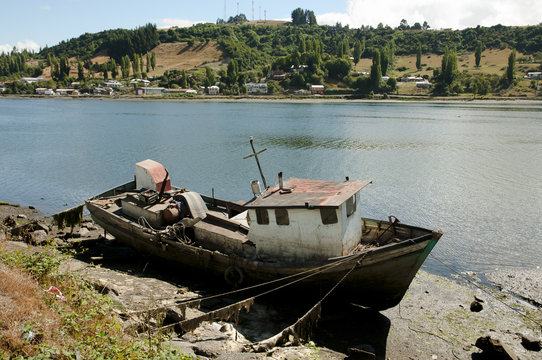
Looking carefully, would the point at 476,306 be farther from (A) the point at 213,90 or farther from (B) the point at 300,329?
(A) the point at 213,90

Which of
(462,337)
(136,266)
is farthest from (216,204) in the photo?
(462,337)

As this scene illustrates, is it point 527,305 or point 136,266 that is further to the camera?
point 136,266

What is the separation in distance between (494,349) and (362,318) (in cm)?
439

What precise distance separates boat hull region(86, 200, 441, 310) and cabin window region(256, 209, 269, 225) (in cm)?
150

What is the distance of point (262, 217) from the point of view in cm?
1600

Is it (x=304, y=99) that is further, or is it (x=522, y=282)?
(x=304, y=99)

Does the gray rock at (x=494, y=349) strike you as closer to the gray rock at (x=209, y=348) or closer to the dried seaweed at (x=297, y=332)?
the dried seaweed at (x=297, y=332)

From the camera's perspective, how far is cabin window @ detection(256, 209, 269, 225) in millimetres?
15891

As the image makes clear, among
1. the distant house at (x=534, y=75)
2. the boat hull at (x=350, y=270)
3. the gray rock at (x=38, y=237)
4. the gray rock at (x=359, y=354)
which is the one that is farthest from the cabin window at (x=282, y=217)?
the distant house at (x=534, y=75)

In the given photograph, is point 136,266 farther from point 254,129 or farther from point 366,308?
point 254,129

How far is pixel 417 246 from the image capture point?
45.6 feet

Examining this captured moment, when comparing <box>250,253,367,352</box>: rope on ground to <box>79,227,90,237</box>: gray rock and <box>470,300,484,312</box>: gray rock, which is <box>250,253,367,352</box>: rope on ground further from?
<box>79,227,90,237</box>: gray rock

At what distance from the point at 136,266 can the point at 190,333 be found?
27.9 ft

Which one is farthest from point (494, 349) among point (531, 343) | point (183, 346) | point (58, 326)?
point (58, 326)
